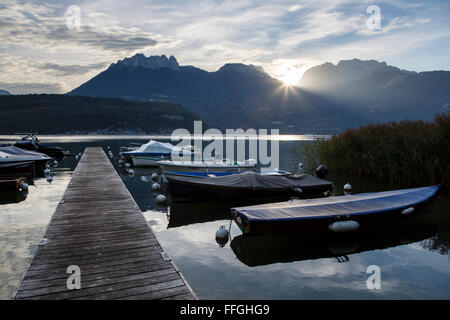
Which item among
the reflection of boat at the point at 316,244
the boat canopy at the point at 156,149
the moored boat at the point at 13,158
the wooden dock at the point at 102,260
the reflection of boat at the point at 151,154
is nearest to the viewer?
the wooden dock at the point at 102,260

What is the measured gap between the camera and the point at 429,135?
54.1ft

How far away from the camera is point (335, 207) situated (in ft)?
31.0

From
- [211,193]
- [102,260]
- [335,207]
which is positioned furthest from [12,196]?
[335,207]

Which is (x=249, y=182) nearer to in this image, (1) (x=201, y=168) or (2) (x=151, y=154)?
(1) (x=201, y=168)

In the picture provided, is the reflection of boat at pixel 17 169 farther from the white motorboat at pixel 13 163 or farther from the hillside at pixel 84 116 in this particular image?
the hillside at pixel 84 116

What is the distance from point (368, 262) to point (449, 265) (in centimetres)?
192

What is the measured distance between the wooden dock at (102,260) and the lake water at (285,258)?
83cm

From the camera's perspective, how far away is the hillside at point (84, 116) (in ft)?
398

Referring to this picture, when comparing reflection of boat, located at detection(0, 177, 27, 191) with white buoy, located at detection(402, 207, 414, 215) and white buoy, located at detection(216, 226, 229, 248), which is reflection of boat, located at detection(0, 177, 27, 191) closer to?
white buoy, located at detection(216, 226, 229, 248)

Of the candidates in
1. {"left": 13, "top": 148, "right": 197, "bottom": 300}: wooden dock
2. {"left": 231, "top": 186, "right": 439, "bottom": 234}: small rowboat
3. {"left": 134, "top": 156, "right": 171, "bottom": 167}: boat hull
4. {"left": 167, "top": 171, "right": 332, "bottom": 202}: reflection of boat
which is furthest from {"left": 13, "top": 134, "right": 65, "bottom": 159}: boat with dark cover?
{"left": 231, "top": 186, "right": 439, "bottom": 234}: small rowboat

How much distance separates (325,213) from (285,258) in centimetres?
182

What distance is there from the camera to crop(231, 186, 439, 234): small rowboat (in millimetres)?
8156

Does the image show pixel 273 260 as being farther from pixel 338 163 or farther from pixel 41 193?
pixel 338 163

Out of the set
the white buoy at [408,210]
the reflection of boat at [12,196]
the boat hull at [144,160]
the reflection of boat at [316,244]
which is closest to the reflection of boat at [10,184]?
the reflection of boat at [12,196]
